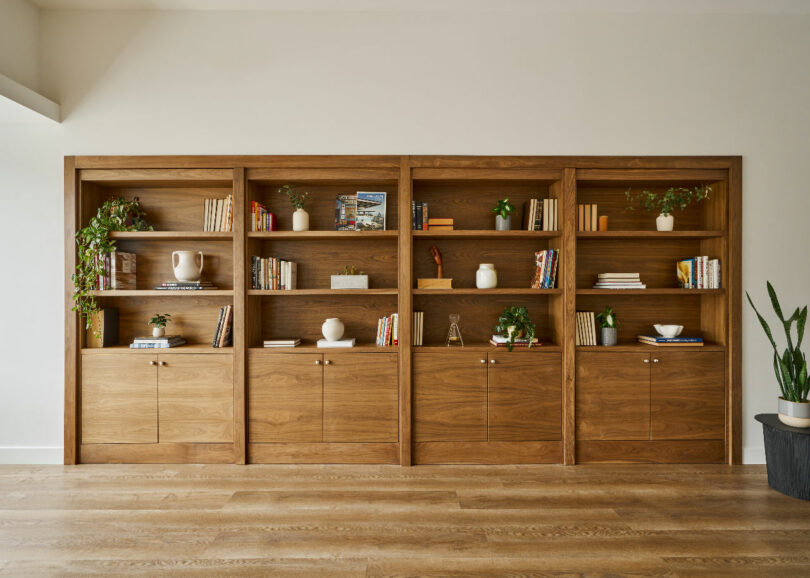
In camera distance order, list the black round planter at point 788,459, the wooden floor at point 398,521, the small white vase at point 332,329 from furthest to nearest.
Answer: the small white vase at point 332,329, the black round planter at point 788,459, the wooden floor at point 398,521

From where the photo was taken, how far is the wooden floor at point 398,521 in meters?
2.25

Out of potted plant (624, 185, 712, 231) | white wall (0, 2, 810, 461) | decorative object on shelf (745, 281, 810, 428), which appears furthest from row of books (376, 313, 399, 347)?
decorative object on shelf (745, 281, 810, 428)

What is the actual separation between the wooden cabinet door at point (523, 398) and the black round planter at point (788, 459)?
128 centimetres

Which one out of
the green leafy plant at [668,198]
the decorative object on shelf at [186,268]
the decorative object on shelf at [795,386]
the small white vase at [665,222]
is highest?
the green leafy plant at [668,198]

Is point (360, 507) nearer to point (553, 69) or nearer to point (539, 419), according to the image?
point (539, 419)

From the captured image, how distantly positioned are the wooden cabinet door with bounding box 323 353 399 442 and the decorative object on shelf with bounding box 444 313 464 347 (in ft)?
1.49

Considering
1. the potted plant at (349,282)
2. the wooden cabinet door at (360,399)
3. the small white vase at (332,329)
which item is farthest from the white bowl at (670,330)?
the small white vase at (332,329)

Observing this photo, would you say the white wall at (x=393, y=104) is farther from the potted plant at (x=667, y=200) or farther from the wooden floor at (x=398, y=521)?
the wooden floor at (x=398, y=521)

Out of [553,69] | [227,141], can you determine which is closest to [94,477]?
[227,141]

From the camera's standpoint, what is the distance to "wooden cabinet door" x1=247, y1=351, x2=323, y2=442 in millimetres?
3529

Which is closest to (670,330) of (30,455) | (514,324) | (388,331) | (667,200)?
(667,200)

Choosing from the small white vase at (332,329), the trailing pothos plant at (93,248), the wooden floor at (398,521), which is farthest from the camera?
the small white vase at (332,329)

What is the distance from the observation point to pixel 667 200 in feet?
11.8

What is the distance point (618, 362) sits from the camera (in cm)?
354
